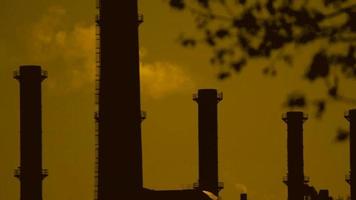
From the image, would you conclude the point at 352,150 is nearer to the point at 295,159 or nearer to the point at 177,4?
the point at 295,159

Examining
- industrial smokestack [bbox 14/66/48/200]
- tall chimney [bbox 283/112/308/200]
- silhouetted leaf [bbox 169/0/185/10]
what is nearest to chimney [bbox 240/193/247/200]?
tall chimney [bbox 283/112/308/200]

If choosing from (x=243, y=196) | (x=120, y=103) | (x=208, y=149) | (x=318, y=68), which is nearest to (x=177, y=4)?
(x=318, y=68)

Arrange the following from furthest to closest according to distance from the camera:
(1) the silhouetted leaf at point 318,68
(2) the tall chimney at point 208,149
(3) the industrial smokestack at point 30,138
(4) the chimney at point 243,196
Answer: (4) the chimney at point 243,196 → (2) the tall chimney at point 208,149 → (3) the industrial smokestack at point 30,138 → (1) the silhouetted leaf at point 318,68

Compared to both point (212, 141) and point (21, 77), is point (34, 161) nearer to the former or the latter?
point (21, 77)

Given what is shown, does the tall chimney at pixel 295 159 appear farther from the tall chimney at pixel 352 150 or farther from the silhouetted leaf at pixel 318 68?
the silhouetted leaf at pixel 318 68

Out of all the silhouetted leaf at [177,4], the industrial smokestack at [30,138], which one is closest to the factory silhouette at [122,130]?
the industrial smokestack at [30,138]

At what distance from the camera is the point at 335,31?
8.45 metres

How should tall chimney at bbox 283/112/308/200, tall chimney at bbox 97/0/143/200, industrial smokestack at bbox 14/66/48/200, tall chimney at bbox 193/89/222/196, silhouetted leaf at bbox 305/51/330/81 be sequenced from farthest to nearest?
tall chimney at bbox 283/112/308/200 < tall chimney at bbox 193/89/222/196 < industrial smokestack at bbox 14/66/48/200 < tall chimney at bbox 97/0/143/200 < silhouetted leaf at bbox 305/51/330/81

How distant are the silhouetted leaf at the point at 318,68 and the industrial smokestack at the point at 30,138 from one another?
27213 millimetres

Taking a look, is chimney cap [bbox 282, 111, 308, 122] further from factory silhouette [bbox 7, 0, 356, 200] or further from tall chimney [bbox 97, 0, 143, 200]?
tall chimney [bbox 97, 0, 143, 200]

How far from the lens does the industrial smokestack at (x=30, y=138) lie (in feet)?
114

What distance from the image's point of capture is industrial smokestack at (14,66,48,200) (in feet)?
114

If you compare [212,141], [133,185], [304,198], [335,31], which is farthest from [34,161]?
[335,31]

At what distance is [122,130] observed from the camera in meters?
21.4
